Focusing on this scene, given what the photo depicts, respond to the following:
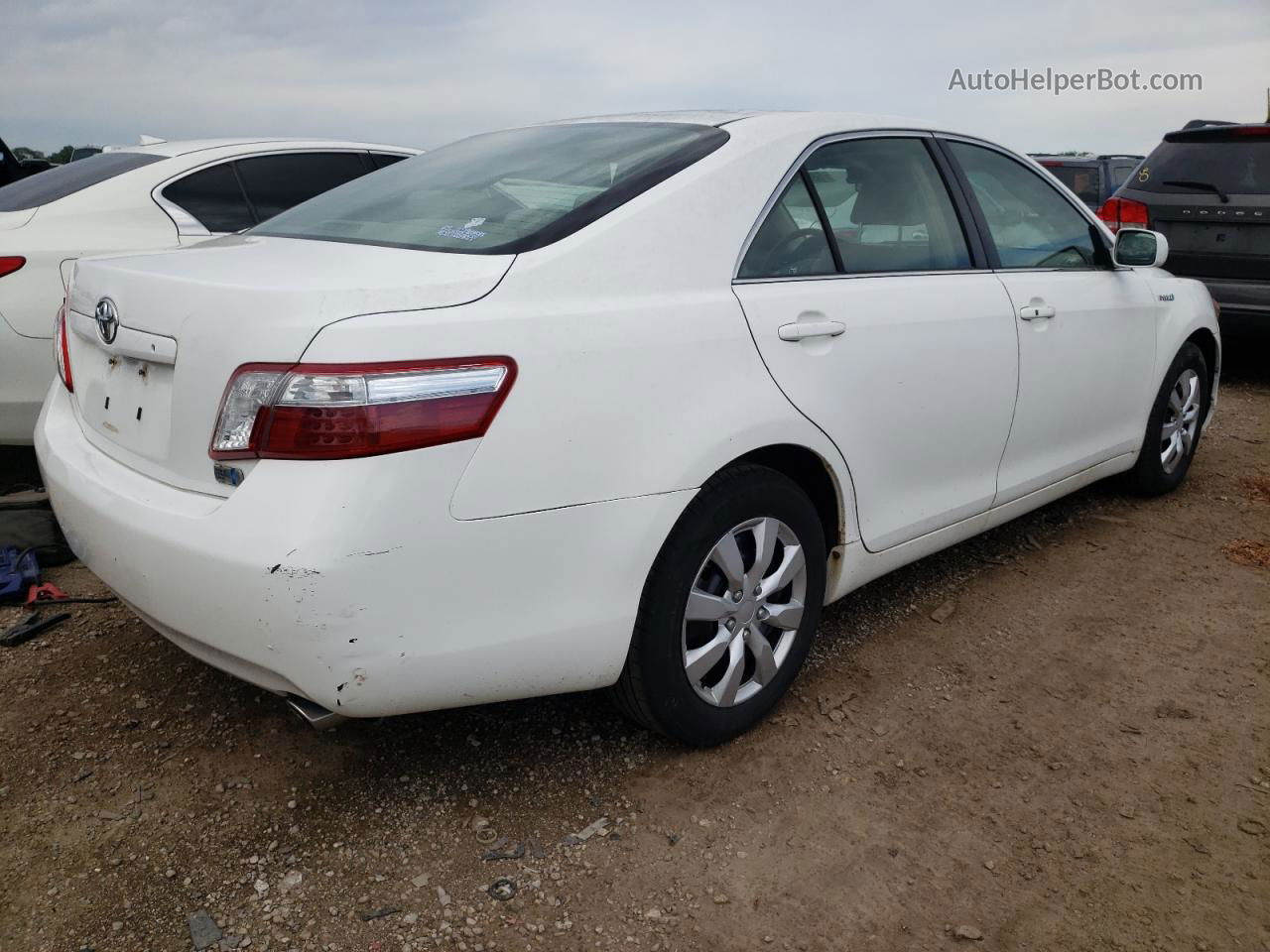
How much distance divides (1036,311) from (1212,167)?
4086mm

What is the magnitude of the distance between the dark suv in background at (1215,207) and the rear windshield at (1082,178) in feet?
14.7

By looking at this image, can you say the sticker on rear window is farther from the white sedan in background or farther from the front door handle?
the white sedan in background

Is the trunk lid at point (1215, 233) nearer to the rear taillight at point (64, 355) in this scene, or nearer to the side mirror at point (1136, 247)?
the side mirror at point (1136, 247)

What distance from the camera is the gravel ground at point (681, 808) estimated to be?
2.06 meters

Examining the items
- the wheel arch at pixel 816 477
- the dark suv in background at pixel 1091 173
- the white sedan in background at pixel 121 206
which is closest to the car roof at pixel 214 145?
the white sedan in background at pixel 121 206

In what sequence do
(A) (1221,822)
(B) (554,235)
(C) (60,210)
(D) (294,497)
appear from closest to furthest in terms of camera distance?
1. (D) (294,497)
2. (B) (554,235)
3. (A) (1221,822)
4. (C) (60,210)

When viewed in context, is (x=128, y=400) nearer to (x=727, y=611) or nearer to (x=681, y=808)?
(x=727, y=611)

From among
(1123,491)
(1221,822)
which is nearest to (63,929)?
(1221,822)

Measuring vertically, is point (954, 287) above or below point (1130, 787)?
above

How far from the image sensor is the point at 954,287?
306 centimetres

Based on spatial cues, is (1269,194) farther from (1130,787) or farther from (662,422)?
(662,422)

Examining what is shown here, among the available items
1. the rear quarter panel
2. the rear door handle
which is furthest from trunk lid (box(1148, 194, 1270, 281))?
the rear quarter panel

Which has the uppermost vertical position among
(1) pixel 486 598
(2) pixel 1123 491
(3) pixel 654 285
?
(3) pixel 654 285

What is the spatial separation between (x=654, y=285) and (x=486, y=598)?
2.57ft
